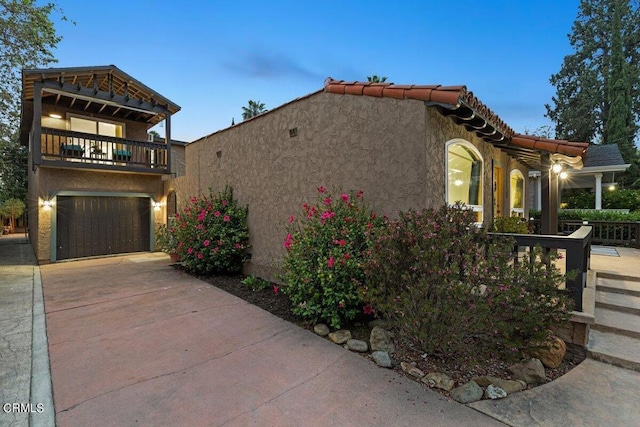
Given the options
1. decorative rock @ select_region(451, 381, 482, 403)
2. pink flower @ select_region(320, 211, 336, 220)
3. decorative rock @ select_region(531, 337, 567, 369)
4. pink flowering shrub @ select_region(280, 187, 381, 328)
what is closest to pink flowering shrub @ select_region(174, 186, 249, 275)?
pink flowering shrub @ select_region(280, 187, 381, 328)

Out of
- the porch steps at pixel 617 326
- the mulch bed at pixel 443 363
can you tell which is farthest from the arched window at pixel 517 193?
the mulch bed at pixel 443 363

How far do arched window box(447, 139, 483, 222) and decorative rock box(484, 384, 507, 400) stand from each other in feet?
10.5

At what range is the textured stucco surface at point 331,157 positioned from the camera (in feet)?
16.2

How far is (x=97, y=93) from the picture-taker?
1127 centimetres

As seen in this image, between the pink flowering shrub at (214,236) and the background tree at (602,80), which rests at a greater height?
the background tree at (602,80)

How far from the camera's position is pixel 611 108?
947 inches

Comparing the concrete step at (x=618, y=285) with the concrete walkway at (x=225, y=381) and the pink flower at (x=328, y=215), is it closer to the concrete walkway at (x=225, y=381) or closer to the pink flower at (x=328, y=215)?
the concrete walkway at (x=225, y=381)

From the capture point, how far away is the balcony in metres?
10.9

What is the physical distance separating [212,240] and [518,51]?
30.2 metres

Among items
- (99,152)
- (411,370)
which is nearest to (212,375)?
(411,370)

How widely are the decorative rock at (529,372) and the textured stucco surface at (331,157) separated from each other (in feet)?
7.95

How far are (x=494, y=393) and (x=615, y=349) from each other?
2.08 metres

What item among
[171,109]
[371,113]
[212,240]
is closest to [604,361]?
[371,113]

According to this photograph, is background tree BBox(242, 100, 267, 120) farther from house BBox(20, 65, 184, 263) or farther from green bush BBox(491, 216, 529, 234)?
green bush BBox(491, 216, 529, 234)
